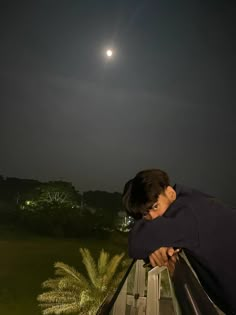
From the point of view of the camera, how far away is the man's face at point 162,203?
1594 millimetres

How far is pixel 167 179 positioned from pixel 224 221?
1.37ft

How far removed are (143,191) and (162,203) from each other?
0.34ft

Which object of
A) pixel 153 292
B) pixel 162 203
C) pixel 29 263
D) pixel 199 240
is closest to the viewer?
pixel 199 240

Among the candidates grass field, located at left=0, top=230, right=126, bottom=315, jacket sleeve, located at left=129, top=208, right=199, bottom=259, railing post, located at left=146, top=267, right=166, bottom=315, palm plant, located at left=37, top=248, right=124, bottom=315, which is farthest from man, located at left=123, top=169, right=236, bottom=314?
grass field, located at left=0, top=230, right=126, bottom=315

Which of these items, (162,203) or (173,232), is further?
(162,203)

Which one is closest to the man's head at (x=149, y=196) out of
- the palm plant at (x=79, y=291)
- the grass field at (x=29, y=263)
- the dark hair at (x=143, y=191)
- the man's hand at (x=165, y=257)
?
the dark hair at (x=143, y=191)

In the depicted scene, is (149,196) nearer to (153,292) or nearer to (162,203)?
(162,203)

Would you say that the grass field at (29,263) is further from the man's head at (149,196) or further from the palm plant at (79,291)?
the man's head at (149,196)

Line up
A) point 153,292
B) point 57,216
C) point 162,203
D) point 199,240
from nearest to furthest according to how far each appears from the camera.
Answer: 1. point 199,240
2. point 162,203
3. point 153,292
4. point 57,216

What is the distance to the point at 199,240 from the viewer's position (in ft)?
4.11

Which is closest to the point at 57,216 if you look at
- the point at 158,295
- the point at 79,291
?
the point at 79,291

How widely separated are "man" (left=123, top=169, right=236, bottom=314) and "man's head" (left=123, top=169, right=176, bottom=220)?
0.10 meters

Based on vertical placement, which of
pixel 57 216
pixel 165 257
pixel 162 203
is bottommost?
pixel 165 257

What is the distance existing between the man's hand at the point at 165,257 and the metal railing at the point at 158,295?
30 millimetres
